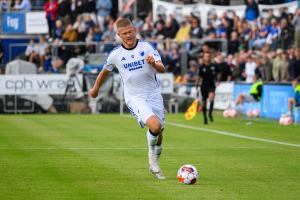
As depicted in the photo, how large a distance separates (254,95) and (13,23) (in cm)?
1244

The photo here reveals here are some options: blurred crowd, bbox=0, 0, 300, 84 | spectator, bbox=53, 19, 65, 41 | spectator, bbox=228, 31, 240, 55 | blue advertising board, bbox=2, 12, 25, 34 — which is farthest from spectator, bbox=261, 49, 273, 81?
blue advertising board, bbox=2, 12, 25, 34

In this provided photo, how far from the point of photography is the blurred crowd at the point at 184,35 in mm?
35094

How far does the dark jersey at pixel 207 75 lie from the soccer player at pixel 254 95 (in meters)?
1.67

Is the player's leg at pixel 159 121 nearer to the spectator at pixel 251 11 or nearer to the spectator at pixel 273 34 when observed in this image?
the spectator at pixel 273 34

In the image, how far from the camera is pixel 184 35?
39469mm

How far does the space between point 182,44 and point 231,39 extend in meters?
2.05

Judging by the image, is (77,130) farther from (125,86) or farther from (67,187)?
(67,187)

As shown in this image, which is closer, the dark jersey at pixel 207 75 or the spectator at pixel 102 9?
the dark jersey at pixel 207 75

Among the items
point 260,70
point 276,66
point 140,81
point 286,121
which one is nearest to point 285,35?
point 260,70

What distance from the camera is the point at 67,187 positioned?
1202 centimetres

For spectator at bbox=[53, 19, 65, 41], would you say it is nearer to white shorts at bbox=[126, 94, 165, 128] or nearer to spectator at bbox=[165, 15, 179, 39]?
Answer: spectator at bbox=[165, 15, 179, 39]

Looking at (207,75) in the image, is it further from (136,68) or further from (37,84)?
(136,68)

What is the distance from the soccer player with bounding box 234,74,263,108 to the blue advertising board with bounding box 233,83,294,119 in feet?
0.92

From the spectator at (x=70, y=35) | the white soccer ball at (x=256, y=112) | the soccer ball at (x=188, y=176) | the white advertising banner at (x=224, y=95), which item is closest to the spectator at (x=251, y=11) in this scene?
the white advertising banner at (x=224, y=95)
